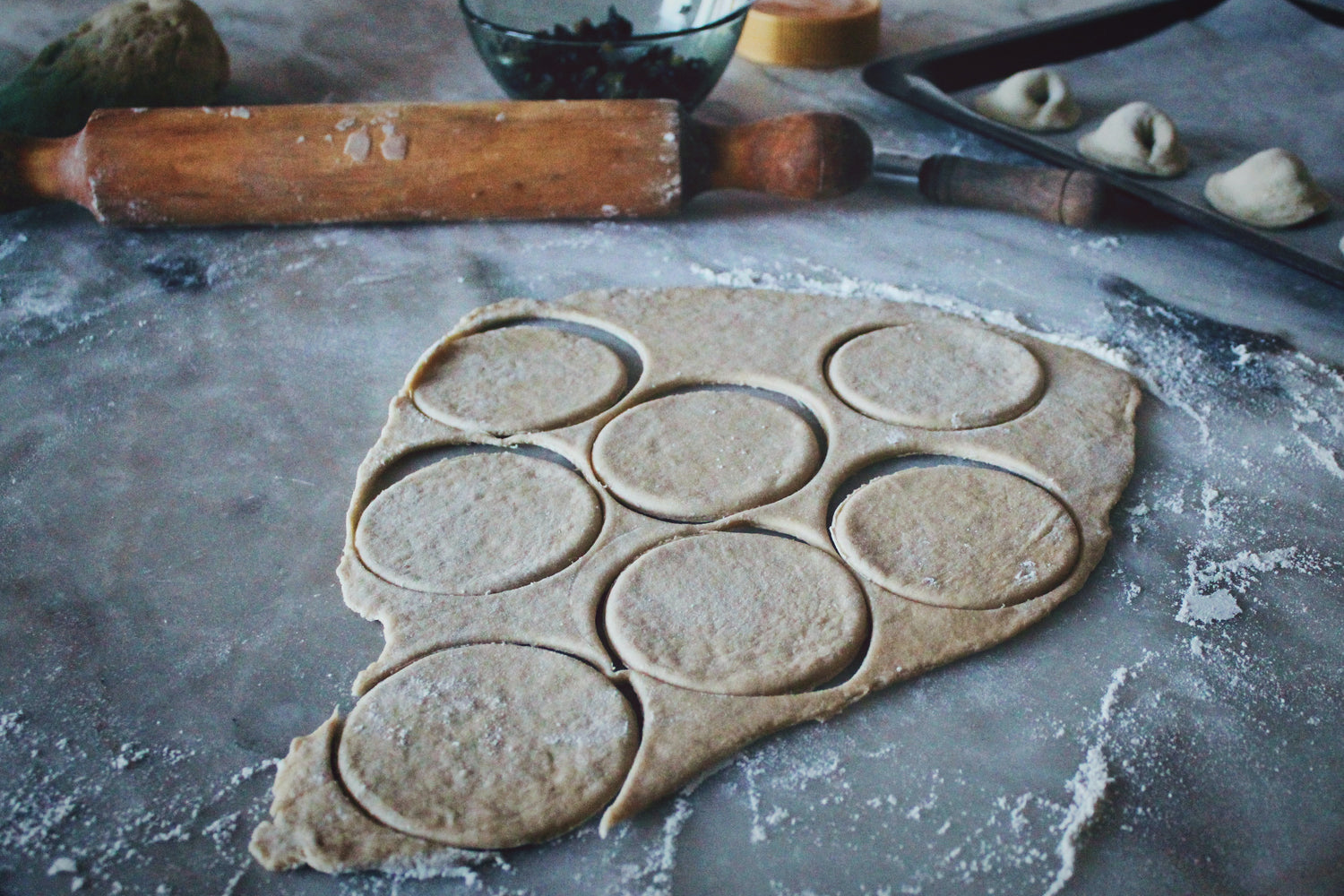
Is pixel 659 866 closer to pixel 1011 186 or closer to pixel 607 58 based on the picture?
pixel 1011 186

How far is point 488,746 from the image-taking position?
1.08m

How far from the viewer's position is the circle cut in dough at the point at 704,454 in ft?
4.52

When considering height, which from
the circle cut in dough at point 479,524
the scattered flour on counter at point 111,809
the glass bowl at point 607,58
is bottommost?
the scattered flour on counter at point 111,809

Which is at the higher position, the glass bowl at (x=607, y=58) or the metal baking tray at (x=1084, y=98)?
the glass bowl at (x=607, y=58)

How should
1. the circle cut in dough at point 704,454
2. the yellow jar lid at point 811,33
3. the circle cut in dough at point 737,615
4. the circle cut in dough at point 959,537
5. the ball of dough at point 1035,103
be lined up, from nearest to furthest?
the circle cut in dough at point 737,615
the circle cut in dough at point 959,537
the circle cut in dough at point 704,454
the ball of dough at point 1035,103
the yellow jar lid at point 811,33

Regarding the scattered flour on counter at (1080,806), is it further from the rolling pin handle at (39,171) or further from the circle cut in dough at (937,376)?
the rolling pin handle at (39,171)

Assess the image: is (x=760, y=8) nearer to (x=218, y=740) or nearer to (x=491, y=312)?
(x=491, y=312)

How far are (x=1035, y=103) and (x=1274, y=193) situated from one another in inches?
20.8

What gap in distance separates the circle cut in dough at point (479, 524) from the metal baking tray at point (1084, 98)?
1151 millimetres

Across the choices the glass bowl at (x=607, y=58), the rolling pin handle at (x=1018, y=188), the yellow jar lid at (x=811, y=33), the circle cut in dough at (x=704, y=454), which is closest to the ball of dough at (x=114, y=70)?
the glass bowl at (x=607, y=58)

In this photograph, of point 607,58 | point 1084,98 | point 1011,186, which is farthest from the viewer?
point 1084,98

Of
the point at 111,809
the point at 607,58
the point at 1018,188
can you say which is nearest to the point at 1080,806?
the point at 111,809

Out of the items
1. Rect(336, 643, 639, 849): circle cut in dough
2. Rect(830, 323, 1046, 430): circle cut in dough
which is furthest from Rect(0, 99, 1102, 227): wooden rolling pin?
Rect(336, 643, 639, 849): circle cut in dough

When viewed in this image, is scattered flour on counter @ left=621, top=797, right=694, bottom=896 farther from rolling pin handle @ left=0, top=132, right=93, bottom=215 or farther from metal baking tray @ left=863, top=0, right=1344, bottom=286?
rolling pin handle @ left=0, top=132, right=93, bottom=215
